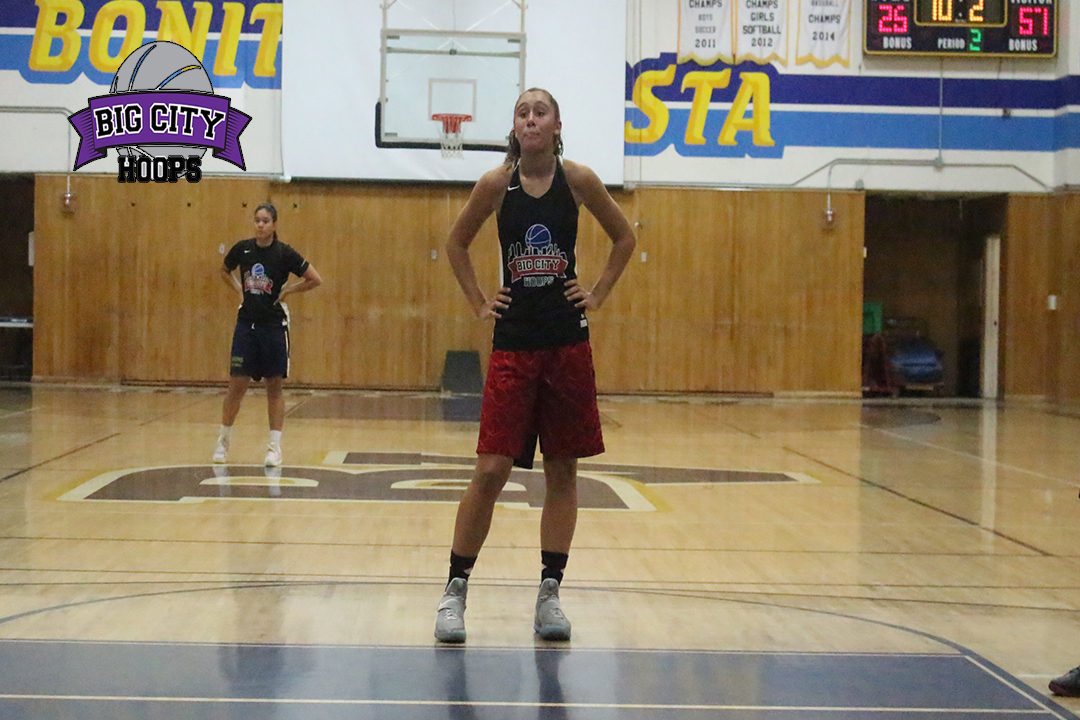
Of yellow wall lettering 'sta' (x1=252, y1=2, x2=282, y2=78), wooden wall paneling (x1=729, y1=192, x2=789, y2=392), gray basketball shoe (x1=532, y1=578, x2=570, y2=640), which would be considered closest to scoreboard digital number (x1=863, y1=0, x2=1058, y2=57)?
wooden wall paneling (x1=729, y1=192, x2=789, y2=392)

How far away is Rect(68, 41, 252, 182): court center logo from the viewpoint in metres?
15.6

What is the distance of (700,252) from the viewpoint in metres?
16.2

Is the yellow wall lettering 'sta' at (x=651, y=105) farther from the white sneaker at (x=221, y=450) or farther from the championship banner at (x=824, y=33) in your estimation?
the white sneaker at (x=221, y=450)

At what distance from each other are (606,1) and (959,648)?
1364cm

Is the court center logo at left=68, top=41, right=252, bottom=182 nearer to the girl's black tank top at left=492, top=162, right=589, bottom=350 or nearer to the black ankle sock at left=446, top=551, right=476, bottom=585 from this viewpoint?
the girl's black tank top at left=492, top=162, right=589, bottom=350

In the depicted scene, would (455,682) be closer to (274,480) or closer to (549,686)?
(549,686)

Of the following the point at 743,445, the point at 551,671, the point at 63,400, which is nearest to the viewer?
the point at 551,671

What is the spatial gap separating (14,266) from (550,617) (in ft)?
55.8

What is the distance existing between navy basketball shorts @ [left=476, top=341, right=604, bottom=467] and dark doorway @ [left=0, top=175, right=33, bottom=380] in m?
16.4

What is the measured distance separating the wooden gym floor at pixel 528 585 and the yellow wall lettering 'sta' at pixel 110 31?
825 cm

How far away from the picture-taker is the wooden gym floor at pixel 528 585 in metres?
3.00

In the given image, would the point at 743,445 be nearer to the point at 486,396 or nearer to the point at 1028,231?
the point at 486,396

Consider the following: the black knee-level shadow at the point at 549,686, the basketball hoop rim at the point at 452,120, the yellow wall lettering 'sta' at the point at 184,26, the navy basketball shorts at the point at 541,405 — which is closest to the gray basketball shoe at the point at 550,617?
the black knee-level shadow at the point at 549,686

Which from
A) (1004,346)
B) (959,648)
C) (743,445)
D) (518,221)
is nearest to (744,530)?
(959,648)
